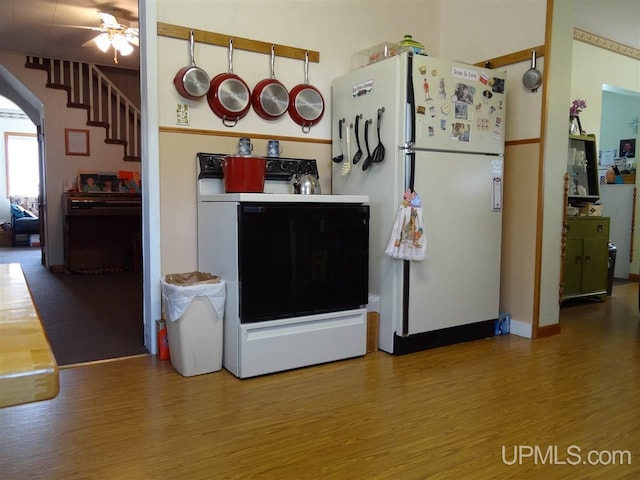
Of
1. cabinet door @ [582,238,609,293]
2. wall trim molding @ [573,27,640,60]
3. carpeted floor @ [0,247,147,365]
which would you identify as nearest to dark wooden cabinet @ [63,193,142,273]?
carpeted floor @ [0,247,147,365]

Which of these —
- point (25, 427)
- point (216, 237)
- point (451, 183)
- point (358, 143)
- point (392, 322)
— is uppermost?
point (358, 143)

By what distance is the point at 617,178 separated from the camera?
5754 millimetres

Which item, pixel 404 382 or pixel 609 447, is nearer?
pixel 609 447

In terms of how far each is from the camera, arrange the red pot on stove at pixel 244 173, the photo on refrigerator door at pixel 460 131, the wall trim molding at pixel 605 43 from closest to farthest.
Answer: the red pot on stove at pixel 244 173 → the photo on refrigerator door at pixel 460 131 → the wall trim molding at pixel 605 43

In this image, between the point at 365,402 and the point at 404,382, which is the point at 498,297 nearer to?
the point at 404,382

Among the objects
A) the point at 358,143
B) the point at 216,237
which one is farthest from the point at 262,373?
the point at 358,143

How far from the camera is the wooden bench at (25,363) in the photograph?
24.0 inches

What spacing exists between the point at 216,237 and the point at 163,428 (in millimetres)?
1049

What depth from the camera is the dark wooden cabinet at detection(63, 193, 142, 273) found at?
5922 millimetres

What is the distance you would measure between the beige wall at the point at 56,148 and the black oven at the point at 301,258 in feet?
15.6

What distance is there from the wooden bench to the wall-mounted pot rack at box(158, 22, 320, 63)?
7.36 ft

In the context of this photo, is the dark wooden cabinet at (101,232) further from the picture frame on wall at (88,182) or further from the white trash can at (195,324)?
the white trash can at (195,324)

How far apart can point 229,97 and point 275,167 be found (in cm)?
49

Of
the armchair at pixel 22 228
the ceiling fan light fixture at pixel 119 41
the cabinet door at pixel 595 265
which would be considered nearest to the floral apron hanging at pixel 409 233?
the cabinet door at pixel 595 265
